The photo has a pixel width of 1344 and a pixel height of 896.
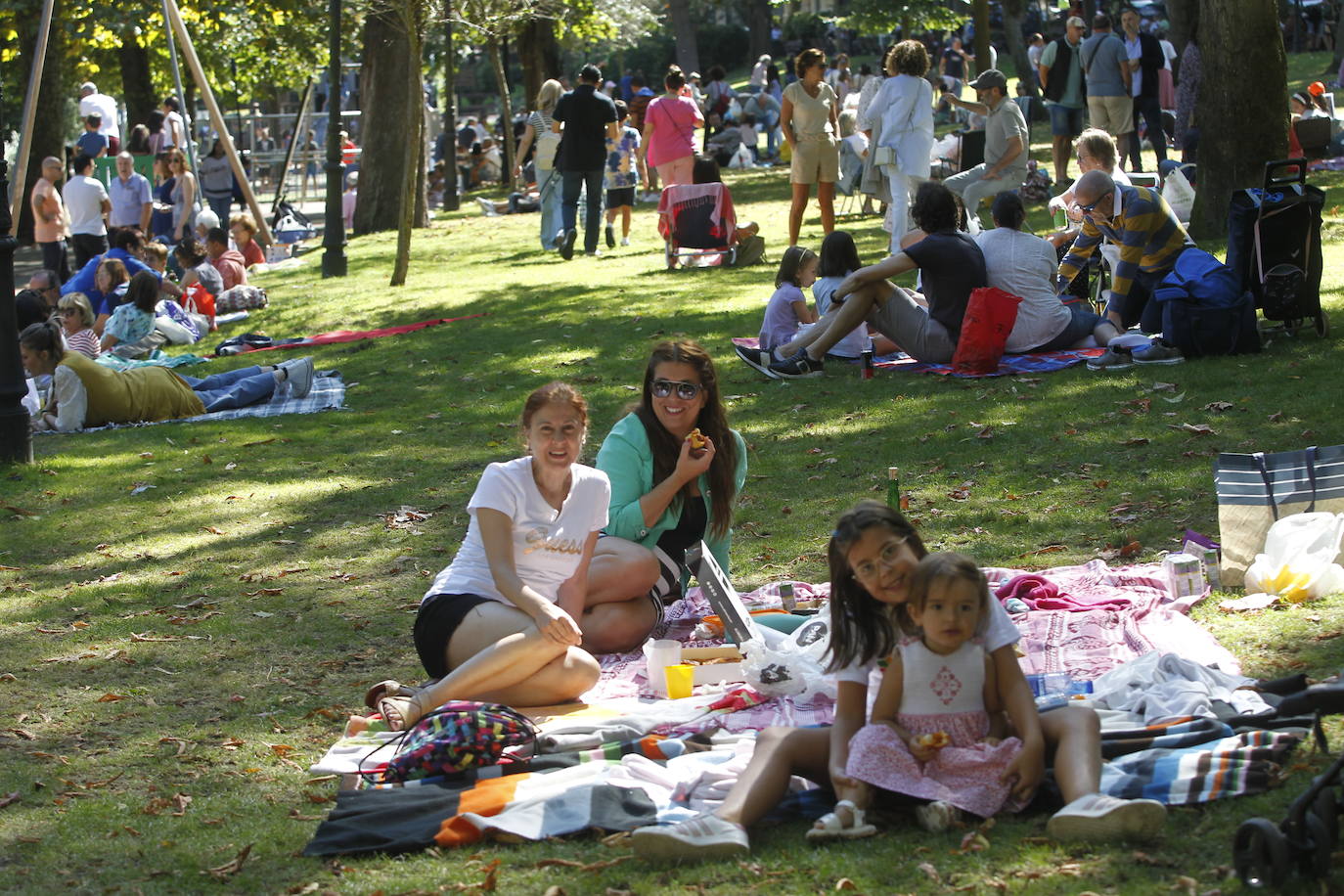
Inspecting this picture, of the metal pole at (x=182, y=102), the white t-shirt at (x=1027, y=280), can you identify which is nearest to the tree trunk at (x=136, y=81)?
the metal pole at (x=182, y=102)

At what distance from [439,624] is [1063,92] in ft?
51.1

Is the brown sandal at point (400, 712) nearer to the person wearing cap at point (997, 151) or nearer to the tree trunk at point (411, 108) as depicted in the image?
the person wearing cap at point (997, 151)

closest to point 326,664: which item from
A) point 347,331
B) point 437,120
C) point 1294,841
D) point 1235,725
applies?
point 1235,725

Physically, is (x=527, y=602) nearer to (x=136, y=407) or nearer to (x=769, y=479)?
(x=769, y=479)

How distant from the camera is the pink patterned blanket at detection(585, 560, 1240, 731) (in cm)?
524

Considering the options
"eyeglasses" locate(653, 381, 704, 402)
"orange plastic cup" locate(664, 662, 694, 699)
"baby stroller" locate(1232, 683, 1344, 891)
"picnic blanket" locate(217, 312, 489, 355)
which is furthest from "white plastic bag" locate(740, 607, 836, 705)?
"picnic blanket" locate(217, 312, 489, 355)

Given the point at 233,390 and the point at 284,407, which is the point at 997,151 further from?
the point at 233,390

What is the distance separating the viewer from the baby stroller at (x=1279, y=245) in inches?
384

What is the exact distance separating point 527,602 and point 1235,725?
90.5 inches

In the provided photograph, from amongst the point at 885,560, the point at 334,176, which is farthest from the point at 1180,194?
the point at 885,560

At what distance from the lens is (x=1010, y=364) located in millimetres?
10477

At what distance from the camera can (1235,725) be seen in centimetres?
442

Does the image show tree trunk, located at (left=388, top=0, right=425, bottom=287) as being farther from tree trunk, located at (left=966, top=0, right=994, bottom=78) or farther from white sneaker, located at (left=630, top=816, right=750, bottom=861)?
white sneaker, located at (left=630, top=816, right=750, bottom=861)

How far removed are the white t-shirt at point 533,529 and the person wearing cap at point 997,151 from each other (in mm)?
9576
